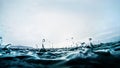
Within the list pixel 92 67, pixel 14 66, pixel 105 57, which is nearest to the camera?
pixel 92 67

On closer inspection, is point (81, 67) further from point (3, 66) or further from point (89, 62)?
point (3, 66)

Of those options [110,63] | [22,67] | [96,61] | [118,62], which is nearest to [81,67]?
[96,61]

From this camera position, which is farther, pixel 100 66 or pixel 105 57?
pixel 105 57

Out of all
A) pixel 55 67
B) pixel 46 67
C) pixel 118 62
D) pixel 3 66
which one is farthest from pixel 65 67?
pixel 3 66

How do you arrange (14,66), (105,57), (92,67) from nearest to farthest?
(92,67) < (14,66) < (105,57)

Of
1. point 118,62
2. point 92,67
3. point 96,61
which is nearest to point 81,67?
point 92,67

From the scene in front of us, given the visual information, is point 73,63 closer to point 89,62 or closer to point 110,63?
point 89,62

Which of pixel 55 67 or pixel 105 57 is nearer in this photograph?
pixel 55 67

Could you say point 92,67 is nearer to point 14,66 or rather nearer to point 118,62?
point 118,62
